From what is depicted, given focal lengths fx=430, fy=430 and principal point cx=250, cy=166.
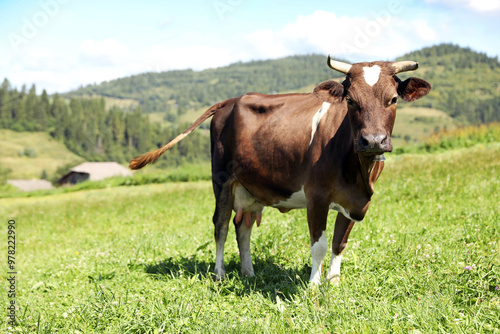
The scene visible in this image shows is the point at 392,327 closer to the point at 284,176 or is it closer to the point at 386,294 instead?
the point at 386,294

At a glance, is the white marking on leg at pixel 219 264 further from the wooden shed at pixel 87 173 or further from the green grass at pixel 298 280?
the wooden shed at pixel 87 173

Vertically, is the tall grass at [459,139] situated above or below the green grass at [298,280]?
above

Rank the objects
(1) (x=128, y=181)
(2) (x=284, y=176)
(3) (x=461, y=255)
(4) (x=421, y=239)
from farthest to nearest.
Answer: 1. (1) (x=128, y=181)
2. (4) (x=421, y=239)
3. (2) (x=284, y=176)
4. (3) (x=461, y=255)

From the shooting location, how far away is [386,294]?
446 centimetres

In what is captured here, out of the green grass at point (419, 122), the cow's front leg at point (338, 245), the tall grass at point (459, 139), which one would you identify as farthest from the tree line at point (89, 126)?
the cow's front leg at point (338, 245)

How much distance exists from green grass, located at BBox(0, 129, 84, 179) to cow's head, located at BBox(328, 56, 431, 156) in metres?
134

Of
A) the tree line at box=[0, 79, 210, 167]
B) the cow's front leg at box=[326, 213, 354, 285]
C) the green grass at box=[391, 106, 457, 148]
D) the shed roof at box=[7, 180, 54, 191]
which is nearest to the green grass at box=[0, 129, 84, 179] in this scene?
the tree line at box=[0, 79, 210, 167]

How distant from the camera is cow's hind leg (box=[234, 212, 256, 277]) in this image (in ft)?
20.1

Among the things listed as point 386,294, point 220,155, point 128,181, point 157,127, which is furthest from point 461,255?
point 157,127

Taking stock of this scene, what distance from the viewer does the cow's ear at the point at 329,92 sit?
15.4 feet

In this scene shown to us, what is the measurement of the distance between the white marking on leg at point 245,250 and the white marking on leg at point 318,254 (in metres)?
1.25

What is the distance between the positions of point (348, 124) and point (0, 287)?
573cm

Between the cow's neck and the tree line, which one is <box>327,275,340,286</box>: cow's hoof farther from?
the tree line

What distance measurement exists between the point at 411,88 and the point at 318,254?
83.5 inches
